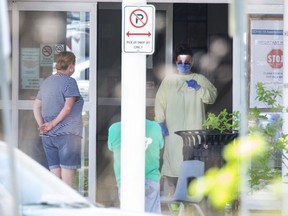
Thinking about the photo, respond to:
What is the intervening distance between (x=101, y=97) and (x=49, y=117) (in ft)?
6.53

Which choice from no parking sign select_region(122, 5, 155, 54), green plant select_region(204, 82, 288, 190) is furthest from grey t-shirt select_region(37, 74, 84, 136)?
no parking sign select_region(122, 5, 155, 54)

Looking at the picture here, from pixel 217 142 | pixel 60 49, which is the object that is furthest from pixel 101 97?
pixel 217 142

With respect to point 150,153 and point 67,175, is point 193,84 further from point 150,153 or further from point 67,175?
point 150,153

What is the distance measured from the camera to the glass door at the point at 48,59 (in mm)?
11188

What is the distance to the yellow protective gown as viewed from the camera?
11094 millimetres

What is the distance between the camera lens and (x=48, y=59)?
11.4m

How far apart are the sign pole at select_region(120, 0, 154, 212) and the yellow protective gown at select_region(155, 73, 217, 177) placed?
8.16ft

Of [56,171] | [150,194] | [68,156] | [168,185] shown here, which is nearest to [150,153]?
[150,194]

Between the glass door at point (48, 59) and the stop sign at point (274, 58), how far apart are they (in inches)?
84.6

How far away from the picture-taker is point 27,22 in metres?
11.3

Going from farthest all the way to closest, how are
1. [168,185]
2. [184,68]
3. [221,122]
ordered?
1. [168,185]
2. [184,68]
3. [221,122]

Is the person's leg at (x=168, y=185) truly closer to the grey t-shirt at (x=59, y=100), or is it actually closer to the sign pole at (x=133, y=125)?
the grey t-shirt at (x=59, y=100)

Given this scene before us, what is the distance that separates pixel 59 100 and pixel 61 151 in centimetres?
60

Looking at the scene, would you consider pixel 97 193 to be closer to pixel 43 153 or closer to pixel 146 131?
pixel 43 153
